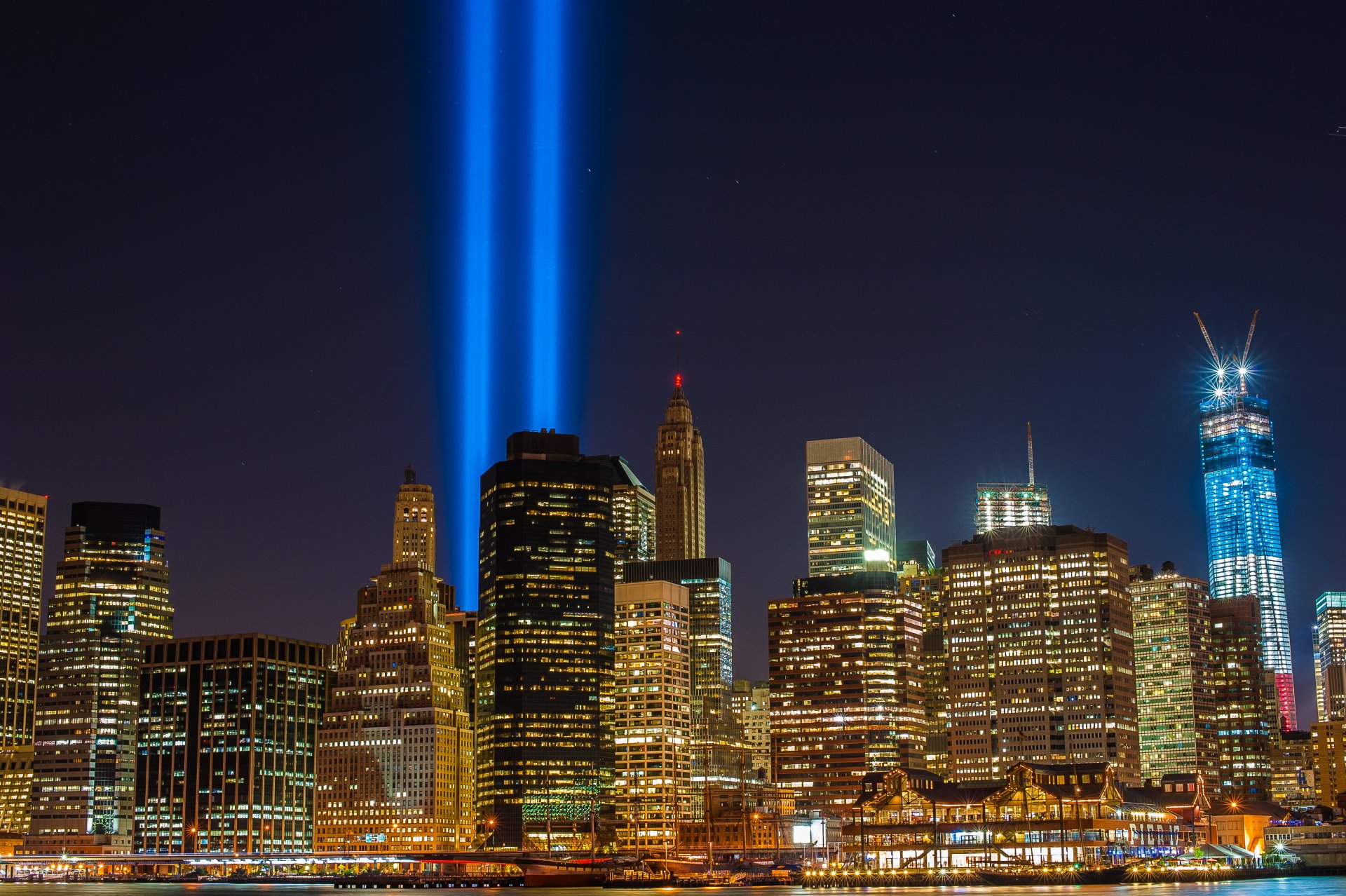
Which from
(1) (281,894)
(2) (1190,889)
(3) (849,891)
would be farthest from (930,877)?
(1) (281,894)

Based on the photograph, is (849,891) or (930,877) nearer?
(849,891)

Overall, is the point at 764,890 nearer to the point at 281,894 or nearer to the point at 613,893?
the point at 613,893

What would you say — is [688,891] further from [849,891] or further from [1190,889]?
[1190,889]

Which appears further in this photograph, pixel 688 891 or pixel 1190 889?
pixel 688 891

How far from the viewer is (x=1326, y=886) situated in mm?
182875

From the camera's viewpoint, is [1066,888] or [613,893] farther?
[613,893]

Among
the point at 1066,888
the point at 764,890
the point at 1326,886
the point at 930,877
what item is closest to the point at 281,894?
the point at 764,890

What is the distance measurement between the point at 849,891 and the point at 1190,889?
112 ft

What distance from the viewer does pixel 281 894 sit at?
653 feet

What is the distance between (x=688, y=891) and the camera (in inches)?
7584

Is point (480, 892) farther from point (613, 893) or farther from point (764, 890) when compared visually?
point (764, 890)

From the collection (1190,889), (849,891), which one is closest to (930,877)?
(849,891)

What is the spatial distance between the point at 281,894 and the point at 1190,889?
97.2 metres

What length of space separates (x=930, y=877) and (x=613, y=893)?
116 ft
